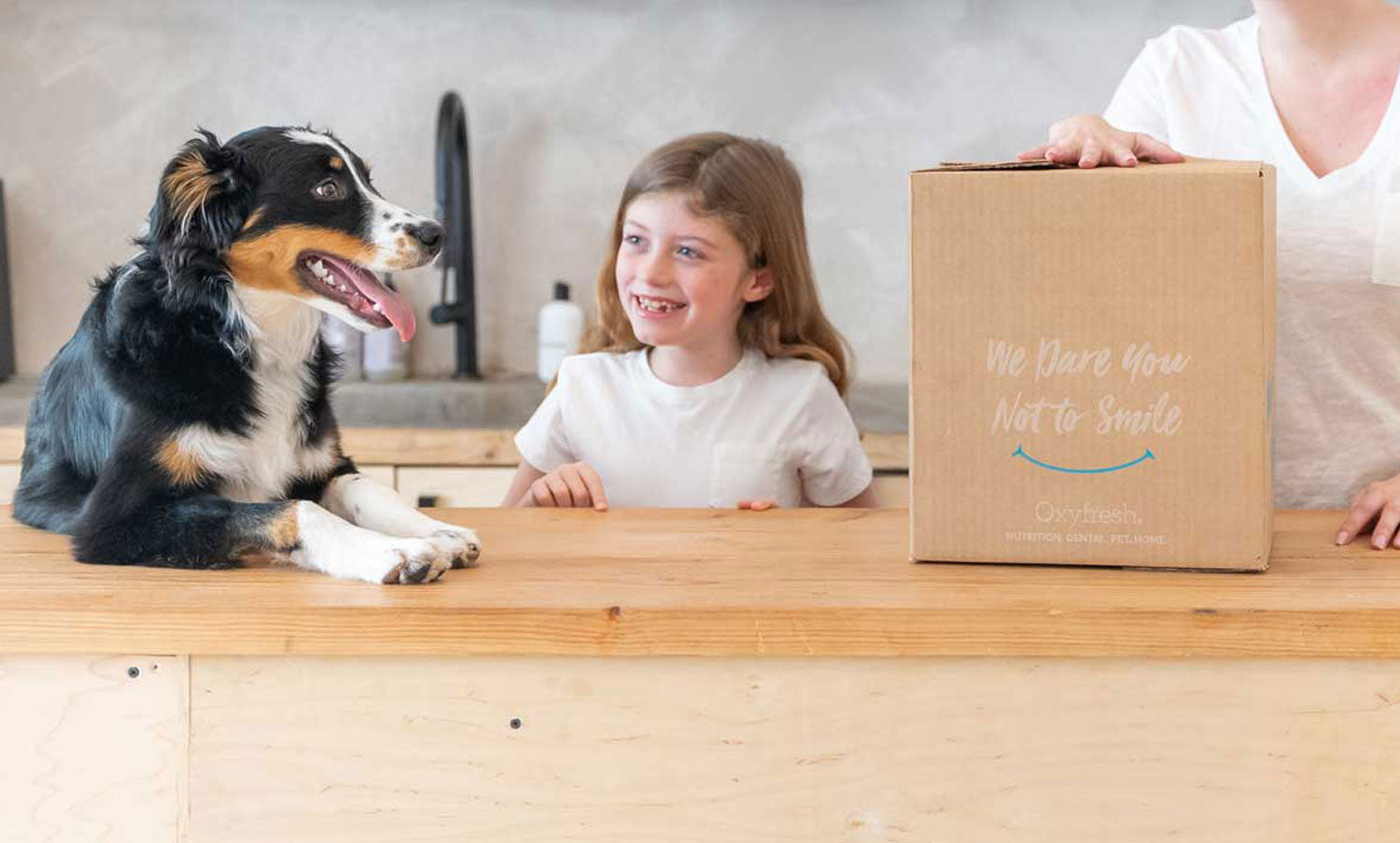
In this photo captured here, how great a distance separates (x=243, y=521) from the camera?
3.10ft

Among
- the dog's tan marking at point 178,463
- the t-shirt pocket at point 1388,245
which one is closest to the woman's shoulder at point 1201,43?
the t-shirt pocket at point 1388,245

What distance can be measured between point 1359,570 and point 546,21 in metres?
2.20

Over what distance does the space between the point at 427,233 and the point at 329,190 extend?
8cm

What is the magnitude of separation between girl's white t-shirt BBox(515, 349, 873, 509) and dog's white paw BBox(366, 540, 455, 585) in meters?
0.78

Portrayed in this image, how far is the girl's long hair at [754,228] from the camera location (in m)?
1.71

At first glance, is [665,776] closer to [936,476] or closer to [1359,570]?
[936,476]

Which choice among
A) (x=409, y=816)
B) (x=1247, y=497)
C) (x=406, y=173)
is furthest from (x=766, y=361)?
(x=406, y=173)

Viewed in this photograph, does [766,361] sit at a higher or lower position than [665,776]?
higher

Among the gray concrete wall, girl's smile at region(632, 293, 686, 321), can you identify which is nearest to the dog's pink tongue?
girl's smile at region(632, 293, 686, 321)

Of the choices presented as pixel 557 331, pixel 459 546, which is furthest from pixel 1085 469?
pixel 557 331

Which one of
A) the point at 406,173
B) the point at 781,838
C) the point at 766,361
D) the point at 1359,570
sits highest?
the point at 406,173

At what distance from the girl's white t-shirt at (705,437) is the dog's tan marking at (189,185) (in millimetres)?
788

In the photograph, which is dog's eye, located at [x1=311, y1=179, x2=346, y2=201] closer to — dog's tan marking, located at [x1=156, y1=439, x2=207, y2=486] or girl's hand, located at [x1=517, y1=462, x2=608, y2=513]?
dog's tan marking, located at [x1=156, y1=439, x2=207, y2=486]

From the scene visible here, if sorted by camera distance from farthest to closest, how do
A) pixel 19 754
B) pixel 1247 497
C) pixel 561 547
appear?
pixel 561 547 < pixel 1247 497 < pixel 19 754
